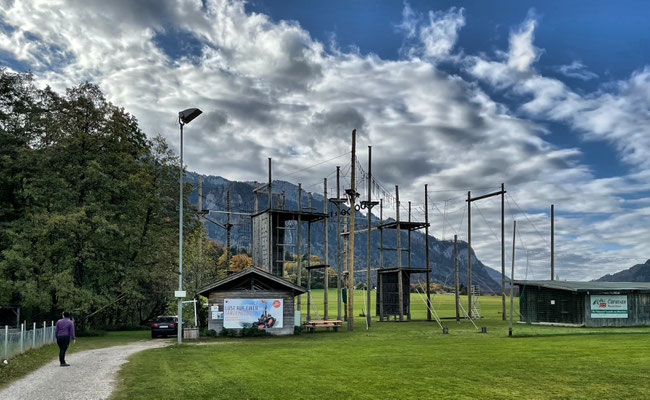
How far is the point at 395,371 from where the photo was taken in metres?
17.8

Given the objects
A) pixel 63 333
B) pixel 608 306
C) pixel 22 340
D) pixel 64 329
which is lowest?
Answer: pixel 608 306

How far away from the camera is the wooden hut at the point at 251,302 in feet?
117

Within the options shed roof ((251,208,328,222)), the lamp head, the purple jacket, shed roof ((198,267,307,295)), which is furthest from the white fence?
shed roof ((251,208,328,222))

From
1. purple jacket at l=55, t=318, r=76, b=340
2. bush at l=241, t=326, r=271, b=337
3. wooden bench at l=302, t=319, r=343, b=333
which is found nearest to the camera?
purple jacket at l=55, t=318, r=76, b=340

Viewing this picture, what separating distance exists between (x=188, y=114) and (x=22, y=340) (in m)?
13.6

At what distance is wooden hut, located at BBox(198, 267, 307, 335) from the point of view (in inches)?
1409

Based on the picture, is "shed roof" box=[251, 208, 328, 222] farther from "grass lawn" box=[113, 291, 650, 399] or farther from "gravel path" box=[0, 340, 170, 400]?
"gravel path" box=[0, 340, 170, 400]

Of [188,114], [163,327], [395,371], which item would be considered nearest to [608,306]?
[395,371]

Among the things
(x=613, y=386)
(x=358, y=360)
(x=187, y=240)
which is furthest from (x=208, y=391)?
(x=187, y=240)

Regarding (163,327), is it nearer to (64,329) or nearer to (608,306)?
(64,329)

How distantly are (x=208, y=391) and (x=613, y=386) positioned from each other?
10.6m

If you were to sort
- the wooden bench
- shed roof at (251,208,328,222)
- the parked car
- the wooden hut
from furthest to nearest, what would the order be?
shed roof at (251,208,328,222) < the wooden bench < the parked car < the wooden hut

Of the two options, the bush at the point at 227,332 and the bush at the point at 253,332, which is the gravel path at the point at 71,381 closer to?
the bush at the point at 227,332

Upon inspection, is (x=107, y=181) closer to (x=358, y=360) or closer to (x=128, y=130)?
(x=128, y=130)
